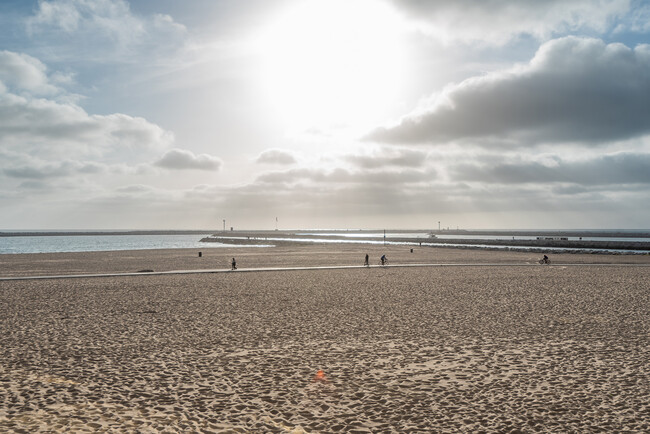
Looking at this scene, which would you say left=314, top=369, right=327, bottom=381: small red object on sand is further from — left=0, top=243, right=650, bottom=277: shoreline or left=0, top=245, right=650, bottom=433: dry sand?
left=0, top=243, right=650, bottom=277: shoreline

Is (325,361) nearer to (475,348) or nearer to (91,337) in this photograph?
(475,348)

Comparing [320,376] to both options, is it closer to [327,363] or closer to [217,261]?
[327,363]

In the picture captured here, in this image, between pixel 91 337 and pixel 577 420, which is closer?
pixel 577 420

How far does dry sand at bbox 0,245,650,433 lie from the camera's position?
328 inches

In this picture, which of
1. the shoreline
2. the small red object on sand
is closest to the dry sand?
the small red object on sand

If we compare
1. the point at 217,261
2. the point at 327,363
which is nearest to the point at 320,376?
the point at 327,363

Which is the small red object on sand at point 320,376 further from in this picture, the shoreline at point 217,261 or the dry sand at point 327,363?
the shoreline at point 217,261

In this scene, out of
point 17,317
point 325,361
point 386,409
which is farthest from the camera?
point 17,317

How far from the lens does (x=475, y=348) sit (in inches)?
522

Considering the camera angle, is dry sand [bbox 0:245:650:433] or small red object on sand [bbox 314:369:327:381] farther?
small red object on sand [bbox 314:369:327:381]

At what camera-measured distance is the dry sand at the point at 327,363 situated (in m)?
8.33

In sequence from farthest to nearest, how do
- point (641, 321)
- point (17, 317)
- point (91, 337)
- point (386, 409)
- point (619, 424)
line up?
point (17, 317) → point (641, 321) → point (91, 337) → point (386, 409) → point (619, 424)

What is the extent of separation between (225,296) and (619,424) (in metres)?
19.4

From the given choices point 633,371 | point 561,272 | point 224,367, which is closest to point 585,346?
point 633,371
